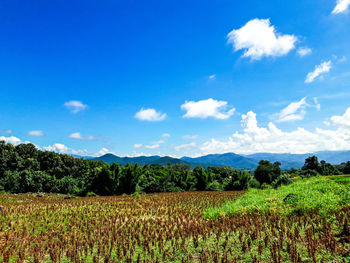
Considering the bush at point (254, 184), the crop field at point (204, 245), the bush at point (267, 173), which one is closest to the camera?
the crop field at point (204, 245)

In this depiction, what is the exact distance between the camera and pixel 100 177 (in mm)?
29938

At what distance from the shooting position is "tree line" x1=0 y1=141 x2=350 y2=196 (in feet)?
97.8

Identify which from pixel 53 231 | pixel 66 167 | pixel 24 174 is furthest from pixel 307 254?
pixel 66 167

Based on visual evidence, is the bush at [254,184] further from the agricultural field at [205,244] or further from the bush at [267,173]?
the agricultural field at [205,244]

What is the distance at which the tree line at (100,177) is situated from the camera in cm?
2981

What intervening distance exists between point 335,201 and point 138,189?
25012mm

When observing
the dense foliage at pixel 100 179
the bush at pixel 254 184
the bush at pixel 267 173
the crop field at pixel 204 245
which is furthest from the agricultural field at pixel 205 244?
the bush at pixel 267 173

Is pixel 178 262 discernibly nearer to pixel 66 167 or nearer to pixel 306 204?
pixel 306 204

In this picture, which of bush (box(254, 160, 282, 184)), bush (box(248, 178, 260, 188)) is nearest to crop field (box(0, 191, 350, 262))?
bush (box(248, 178, 260, 188))

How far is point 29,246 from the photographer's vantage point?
286 inches

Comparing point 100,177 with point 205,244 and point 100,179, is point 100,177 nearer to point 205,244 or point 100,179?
point 100,179

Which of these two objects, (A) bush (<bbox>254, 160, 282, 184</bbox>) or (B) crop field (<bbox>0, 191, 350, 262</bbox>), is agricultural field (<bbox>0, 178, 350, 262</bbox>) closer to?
(B) crop field (<bbox>0, 191, 350, 262</bbox>)

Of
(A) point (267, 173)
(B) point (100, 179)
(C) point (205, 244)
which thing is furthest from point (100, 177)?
(A) point (267, 173)


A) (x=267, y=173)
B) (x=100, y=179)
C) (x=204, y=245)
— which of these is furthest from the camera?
(x=267, y=173)
